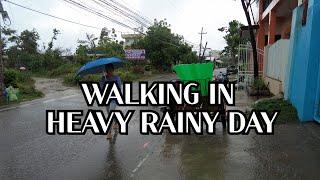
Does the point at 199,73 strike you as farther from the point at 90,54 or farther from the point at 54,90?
the point at 90,54

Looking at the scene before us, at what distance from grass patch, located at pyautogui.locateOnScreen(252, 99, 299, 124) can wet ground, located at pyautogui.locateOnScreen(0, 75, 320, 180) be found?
0.47 metres

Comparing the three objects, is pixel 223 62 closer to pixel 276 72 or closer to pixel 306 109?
pixel 276 72

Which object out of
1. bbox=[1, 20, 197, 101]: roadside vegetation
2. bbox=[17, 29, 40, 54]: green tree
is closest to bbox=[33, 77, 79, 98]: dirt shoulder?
bbox=[1, 20, 197, 101]: roadside vegetation

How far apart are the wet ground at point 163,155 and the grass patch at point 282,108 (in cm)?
47

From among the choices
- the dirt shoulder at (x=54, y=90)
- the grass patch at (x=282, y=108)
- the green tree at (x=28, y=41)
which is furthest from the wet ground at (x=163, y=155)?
the green tree at (x=28, y=41)

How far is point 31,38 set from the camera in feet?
182

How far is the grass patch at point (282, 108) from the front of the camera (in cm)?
1065

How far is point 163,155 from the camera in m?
7.91

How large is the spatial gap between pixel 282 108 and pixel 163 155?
5045 mm

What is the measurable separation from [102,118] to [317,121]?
490cm

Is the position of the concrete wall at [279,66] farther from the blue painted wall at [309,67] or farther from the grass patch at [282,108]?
the blue painted wall at [309,67]

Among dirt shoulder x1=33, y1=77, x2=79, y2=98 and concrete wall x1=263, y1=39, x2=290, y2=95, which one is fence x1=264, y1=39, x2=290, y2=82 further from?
dirt shoulder x1=33, y1=77, x2=79, y2=98

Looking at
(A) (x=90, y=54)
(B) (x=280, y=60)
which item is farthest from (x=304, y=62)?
(A) (x=90, y=54)

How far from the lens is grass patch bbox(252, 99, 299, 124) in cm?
1065
